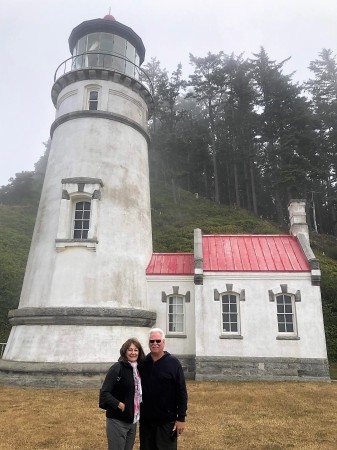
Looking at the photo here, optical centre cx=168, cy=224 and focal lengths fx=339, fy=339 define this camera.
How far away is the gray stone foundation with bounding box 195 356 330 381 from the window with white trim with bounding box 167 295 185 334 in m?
1.64

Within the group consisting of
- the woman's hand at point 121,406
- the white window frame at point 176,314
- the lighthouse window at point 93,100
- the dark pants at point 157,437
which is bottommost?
the dark pants at point 157,437

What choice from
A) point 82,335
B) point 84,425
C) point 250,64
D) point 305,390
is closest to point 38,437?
point 84,425

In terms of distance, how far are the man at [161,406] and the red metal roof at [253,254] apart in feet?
35.2

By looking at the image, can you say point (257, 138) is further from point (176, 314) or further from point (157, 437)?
point (157, 437)

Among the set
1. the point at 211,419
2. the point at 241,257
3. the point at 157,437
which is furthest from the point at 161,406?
the point at 241,257

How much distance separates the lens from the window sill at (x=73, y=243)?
13.1 metres

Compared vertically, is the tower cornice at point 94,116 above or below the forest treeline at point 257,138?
below

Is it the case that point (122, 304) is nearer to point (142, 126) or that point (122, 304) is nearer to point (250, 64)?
point (142, 126)

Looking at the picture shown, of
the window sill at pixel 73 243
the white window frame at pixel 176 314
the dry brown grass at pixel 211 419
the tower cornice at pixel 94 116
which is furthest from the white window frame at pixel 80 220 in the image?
the dry brown grass at pixel 211 419

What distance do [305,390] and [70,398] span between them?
25.4 feet

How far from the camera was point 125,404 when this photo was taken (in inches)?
167

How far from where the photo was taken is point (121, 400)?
4.31m

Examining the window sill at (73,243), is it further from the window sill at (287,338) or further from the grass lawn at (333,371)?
the grass lawn at (333,371)

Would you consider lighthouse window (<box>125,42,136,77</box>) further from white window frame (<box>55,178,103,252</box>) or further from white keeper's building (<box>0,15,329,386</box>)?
white window frame (<box>55,178,103,252</box>)
